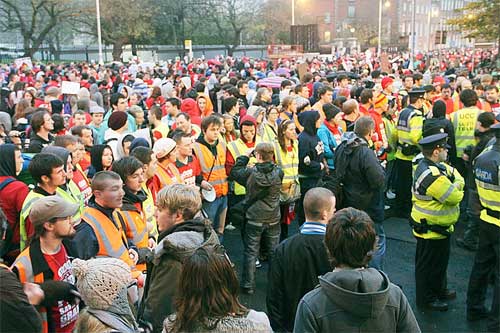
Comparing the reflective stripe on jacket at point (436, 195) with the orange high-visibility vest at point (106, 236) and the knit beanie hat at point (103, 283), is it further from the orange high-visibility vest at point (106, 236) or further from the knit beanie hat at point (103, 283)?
the knit beanie hat at point (103, 283)

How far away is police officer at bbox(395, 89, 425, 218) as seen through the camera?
8414mm

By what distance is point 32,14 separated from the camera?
37688 mm

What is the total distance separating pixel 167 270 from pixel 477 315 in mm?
3787

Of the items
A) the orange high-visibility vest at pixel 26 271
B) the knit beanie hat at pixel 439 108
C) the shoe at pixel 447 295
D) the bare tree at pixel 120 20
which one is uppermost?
the bare tree at pixel 120 20

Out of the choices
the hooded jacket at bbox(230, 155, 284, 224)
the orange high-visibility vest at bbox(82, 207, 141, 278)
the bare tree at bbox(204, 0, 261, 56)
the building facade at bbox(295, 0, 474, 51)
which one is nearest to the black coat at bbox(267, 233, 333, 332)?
the orange high-visibility vest at bbox(82, 207, 141, 278)

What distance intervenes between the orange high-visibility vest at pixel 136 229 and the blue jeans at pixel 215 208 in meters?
2.00

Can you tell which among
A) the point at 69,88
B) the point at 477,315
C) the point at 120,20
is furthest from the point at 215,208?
the point at 120,20

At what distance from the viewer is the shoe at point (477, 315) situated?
5602 millimetres

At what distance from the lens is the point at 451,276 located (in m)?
6.66

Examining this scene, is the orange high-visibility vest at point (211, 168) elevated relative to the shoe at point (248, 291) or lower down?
elevated

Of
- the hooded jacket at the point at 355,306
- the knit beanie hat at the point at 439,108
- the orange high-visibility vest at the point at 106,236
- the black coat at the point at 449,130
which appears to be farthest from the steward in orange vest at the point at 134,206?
the knit beanie hat at the point at 439,108

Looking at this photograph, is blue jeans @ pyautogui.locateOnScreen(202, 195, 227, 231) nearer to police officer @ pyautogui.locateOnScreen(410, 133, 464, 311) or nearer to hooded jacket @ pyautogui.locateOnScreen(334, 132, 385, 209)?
hooded jacket @ pyautogui.locateOnScreen(334, 132, 385, 209)

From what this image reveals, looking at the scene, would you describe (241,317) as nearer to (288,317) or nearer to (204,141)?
(288,317)

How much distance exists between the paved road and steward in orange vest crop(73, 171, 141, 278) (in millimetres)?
2241
